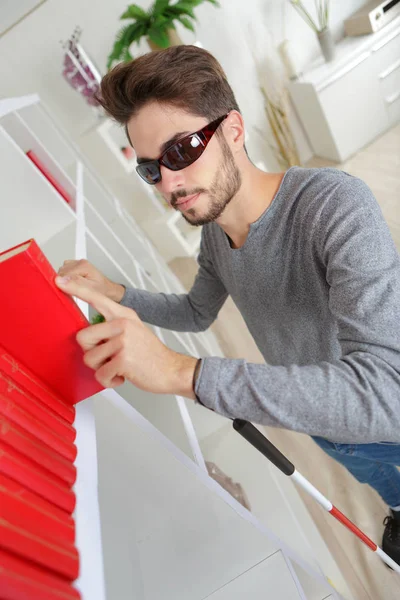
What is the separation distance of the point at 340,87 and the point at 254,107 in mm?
792

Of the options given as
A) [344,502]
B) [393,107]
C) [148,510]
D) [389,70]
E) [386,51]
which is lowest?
[344,502]

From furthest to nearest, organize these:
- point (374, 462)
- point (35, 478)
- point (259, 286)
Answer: point (374, 462) → point (259, 286) → point (35, 478)

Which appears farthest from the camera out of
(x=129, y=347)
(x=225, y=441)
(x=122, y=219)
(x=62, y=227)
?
(x=122, y=219)

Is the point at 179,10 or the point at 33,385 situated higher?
the point at 179,10

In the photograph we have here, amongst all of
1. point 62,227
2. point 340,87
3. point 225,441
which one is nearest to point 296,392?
point 62,227

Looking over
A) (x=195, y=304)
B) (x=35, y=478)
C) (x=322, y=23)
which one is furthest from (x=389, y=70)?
(x=35, y=478)

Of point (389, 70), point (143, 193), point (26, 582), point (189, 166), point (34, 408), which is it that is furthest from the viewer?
point (389, 70)

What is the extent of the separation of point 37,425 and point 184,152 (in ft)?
2.24

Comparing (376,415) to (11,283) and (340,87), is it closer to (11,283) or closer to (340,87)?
(11,283)

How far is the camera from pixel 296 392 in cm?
75

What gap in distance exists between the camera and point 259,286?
1.18 metres

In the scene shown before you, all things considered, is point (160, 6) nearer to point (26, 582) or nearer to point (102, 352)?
point (102, 352)

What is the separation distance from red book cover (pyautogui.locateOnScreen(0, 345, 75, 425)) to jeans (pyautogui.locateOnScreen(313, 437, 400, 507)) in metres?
0.78

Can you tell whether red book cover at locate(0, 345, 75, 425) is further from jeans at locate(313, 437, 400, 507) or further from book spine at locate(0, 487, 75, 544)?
jeans at locate(313, 437, 400, 507)
